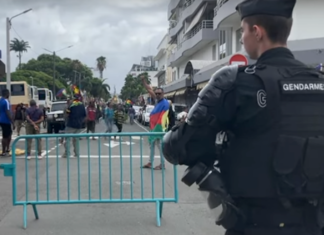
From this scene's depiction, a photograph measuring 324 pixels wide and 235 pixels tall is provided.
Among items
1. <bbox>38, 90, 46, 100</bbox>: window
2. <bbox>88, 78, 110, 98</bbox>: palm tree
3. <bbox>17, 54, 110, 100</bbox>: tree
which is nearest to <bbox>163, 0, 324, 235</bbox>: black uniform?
<bbox>38, 90, 46, 100</bbox>: window

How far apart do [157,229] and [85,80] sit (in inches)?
4064

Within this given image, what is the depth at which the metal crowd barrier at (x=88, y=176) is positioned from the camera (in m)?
6.76

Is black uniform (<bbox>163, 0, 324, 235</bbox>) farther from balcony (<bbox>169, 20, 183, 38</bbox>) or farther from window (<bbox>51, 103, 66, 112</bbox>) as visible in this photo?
balcony (<bbox>169, 20, 183, 38</bbox>)

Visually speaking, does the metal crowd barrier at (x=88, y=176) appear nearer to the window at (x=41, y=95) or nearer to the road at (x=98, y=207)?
the road at (x=98, y=207)

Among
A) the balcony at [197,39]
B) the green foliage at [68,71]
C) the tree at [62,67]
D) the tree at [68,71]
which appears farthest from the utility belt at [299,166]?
the tree at [62,67]

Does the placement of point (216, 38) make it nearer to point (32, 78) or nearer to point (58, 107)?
point (58, 107)

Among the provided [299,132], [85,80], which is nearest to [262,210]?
[299,132]

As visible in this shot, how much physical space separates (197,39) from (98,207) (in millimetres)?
39140

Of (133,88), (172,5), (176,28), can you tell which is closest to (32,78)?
(176,28)

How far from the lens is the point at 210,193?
2.38m

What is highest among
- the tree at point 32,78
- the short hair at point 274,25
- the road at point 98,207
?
the tree at point 32,78

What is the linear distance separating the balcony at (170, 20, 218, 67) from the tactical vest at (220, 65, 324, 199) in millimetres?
40995

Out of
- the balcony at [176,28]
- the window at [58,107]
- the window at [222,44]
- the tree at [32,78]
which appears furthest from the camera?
the tree at [32,78]

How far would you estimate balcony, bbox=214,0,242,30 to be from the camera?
3045 centimetres
